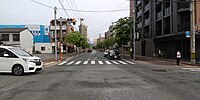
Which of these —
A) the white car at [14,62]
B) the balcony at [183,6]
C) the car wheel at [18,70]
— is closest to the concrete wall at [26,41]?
the balcony at [183,6]

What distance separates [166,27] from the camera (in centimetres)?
3688

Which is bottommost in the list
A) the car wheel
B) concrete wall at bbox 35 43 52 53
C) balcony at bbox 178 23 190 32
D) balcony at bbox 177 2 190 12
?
the car wheel

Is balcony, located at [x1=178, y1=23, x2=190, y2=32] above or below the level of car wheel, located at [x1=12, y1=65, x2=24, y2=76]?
above

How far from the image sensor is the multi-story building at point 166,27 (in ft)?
100

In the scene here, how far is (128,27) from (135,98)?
34673mm

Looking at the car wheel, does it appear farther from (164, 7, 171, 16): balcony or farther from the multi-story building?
(164, 7, 171, 16): balcony

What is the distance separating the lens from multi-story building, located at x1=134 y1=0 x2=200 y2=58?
100 ft

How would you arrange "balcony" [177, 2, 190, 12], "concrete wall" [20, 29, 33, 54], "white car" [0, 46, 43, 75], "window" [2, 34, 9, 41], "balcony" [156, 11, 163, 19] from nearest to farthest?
"white car" [0, 46, 43, 75] → "balcony" [177, 2, 190, 12] → "balcony" [156, 11, 163, 19] → "window" [2, 34, 9, 41] → "concrete wall" [20, 29, 33, 54]

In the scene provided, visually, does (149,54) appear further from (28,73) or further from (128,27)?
(28,73)

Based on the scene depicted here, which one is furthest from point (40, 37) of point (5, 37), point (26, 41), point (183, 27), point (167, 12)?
point (183, 27)

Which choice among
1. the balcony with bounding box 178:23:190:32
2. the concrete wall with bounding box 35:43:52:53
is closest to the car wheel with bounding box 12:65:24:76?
the balcony with bounding box 178:23:190:32

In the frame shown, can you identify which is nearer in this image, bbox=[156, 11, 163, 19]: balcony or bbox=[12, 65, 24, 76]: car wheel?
bbox=[12, 65, 24, 76]: car wheel

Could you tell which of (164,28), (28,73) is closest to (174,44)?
(164,28)

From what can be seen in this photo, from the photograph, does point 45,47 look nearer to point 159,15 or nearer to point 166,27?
point 159,15
